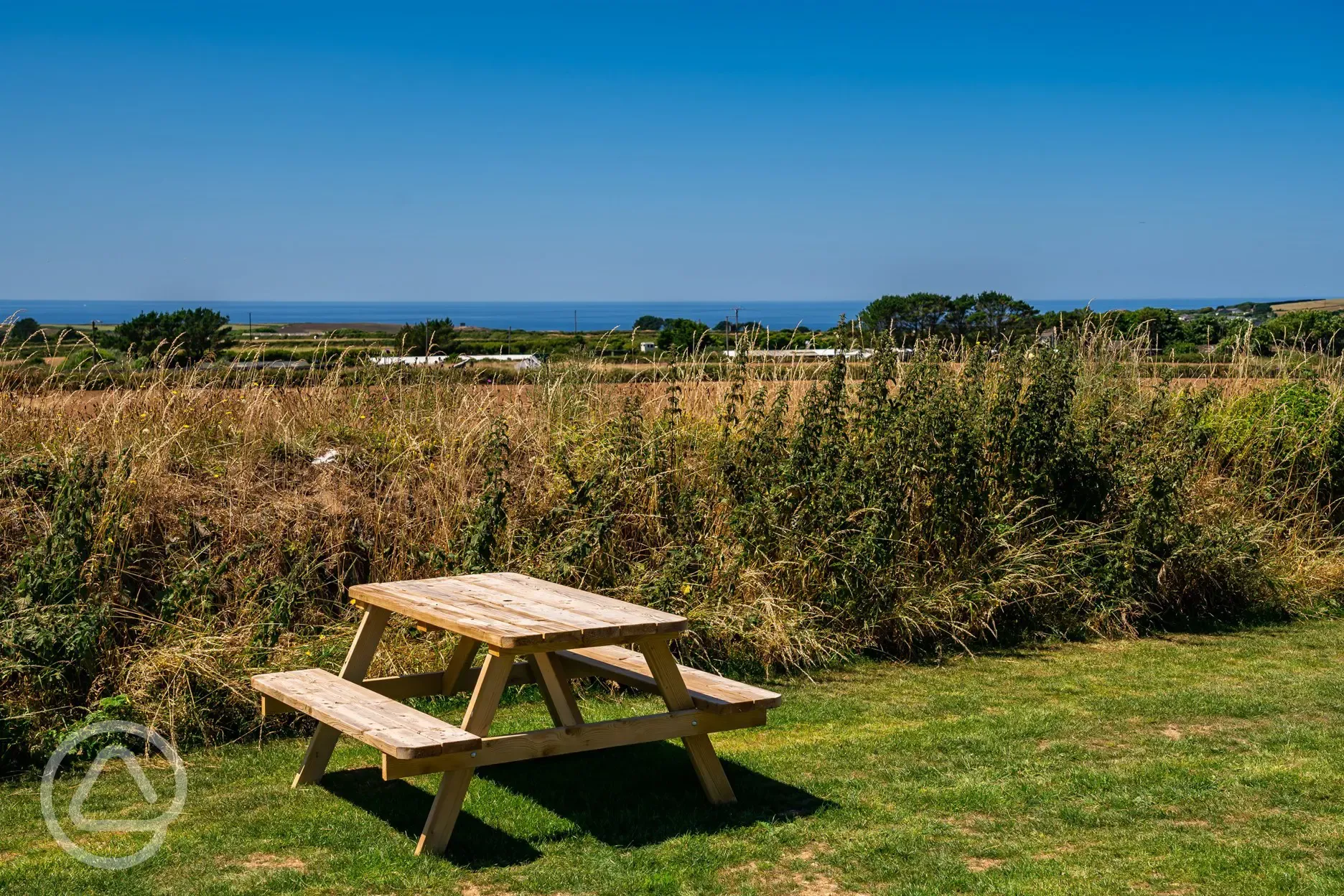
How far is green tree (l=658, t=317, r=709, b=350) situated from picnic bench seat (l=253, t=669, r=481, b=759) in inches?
222

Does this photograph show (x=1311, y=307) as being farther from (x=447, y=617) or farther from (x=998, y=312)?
(x=447, y=617)

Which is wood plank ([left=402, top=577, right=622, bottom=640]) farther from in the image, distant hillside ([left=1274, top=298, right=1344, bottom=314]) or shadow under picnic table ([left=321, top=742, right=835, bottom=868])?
distant hillside ([left=1274, top=298, right=1344, bottom=314])

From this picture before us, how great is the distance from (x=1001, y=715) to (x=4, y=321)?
7.11m

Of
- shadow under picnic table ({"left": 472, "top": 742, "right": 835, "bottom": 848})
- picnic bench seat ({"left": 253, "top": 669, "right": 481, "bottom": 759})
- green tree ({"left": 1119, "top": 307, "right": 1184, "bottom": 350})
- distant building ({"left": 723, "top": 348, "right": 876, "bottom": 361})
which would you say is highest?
→ green tree ({"left": 1119, "top": 307, "right": 1184, "bottom": 350})

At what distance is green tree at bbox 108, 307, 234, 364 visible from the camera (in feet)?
32.0

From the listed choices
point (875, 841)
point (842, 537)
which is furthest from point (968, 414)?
point (875, 841)

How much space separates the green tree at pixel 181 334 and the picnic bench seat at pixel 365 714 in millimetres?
4416

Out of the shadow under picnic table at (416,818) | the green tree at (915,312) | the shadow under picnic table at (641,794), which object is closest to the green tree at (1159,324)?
the green tree at (915,312)

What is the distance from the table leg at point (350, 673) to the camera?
527 centimetres

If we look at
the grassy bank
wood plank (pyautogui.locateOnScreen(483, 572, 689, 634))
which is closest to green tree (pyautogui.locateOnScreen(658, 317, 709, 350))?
the grassy bank

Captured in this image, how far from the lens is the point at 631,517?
809cm

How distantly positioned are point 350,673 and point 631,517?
9.86 feet

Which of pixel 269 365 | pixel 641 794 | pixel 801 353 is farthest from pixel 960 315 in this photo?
pixel 641 794

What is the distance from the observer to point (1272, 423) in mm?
10492
